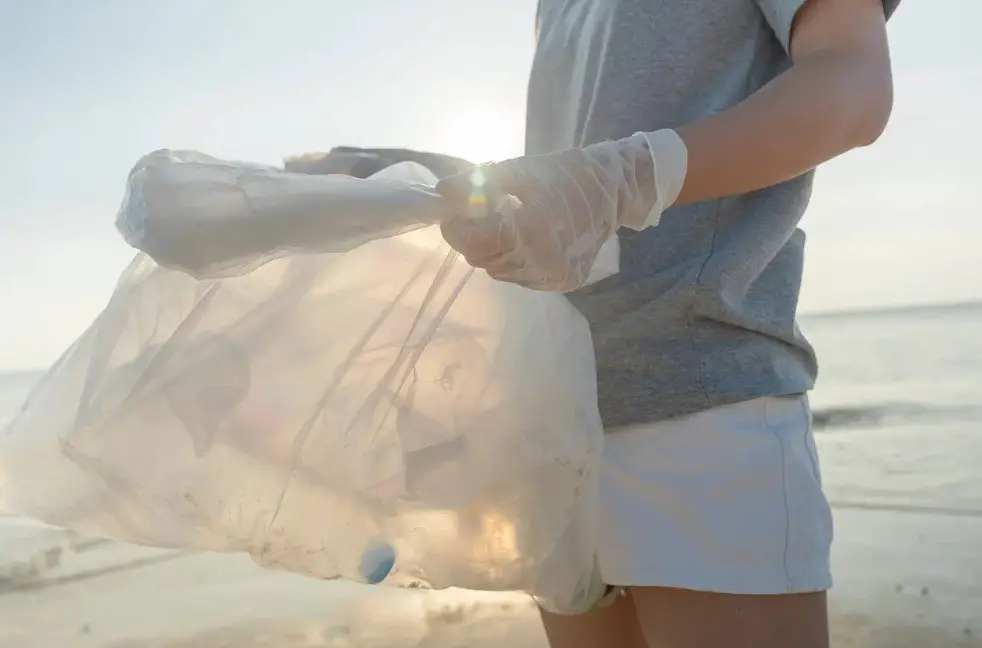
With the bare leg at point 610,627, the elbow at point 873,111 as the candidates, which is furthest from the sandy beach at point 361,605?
the elbow at point 873,111

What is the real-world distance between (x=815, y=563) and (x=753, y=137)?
460 millimetres

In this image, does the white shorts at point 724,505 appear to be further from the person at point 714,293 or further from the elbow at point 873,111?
the elbow at point 873,111

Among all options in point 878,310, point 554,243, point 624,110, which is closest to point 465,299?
point 554,243

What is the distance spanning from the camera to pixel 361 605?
10.1 feet

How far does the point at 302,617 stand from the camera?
2998 millimetres

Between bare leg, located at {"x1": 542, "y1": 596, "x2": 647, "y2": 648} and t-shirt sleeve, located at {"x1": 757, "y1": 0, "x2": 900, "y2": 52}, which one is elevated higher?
t-shirt sleeve, located at {"x1": 757, "y1": 0, "x2": 900, "y2": 52}

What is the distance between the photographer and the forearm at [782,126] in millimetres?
805

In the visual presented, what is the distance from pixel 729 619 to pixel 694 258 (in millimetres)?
397

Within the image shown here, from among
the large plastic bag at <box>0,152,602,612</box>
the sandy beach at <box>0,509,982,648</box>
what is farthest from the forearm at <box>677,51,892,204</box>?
the sandy beach at <box>0,509,982,648</box>

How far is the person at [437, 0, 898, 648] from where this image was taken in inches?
32.0

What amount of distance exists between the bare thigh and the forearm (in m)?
0.44

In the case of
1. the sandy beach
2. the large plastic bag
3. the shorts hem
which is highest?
the large plastic bag

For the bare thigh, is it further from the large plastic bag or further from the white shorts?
the large plastic bag

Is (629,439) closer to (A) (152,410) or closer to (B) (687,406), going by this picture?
(B) (687,406)
